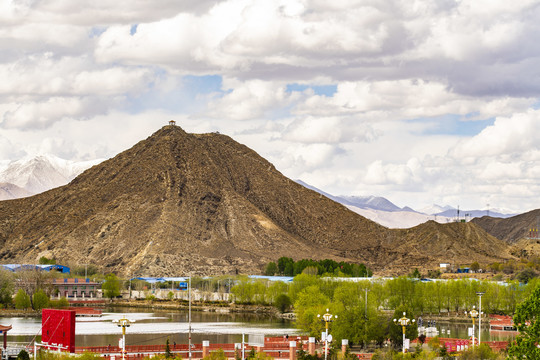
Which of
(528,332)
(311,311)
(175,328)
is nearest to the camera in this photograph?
(528,332)

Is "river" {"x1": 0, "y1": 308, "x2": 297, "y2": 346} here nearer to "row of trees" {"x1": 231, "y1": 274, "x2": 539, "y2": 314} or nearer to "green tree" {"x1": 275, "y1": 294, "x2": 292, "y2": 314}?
"green tree" {"x1": 275, "y1": 294, "x2": 292, "y2": 314}

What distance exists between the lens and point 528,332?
149 feet

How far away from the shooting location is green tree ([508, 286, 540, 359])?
4472 centimetres

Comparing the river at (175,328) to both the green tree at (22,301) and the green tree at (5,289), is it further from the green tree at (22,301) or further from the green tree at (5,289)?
the green tree at (5,289)

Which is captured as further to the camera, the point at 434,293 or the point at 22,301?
the point at 22,301

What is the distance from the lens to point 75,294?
174m

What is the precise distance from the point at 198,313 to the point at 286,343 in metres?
65.5

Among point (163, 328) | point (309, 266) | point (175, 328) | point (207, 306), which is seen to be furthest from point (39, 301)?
point (309, 266)

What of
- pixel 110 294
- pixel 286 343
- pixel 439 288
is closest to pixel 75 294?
pixel 110 294

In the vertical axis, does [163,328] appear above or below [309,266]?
below

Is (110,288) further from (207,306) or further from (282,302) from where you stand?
(282,302)

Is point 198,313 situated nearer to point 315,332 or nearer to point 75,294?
point 75,294

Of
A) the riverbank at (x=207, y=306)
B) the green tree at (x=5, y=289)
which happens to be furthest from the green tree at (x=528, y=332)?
the green tree at (x=5, y=289)

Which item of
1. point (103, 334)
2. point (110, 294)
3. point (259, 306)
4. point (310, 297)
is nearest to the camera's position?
point (103, 334)
